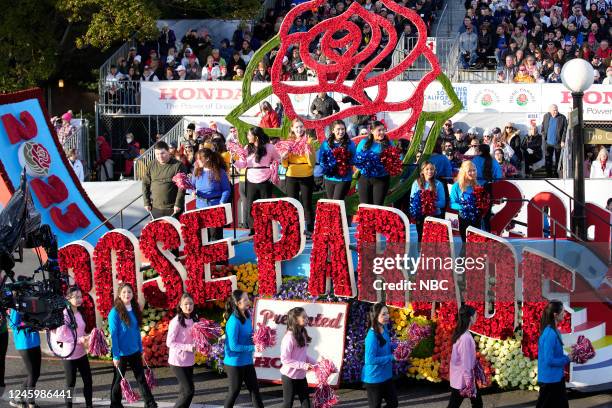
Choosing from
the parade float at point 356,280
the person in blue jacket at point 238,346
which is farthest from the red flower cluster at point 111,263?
the person in blue jacket at point 238,346

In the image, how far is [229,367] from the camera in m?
13.3

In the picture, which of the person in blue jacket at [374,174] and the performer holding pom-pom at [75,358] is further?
the person in blue jacket at [374,174]

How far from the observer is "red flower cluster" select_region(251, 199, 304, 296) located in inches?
592

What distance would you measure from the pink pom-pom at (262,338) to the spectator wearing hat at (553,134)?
396 inches

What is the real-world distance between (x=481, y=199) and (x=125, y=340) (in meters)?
4.67

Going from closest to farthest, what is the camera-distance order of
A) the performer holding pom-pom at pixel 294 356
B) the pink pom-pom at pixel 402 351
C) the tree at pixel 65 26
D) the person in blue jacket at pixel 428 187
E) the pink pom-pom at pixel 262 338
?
the performer holding pom-pom at pixel 294 356 → the pink pom-pom at pixel 262 338 → the pink pom-pom at pixel 402 351 → the person in blue jacket at pixel 428 187 → the tree at pixel 65 26

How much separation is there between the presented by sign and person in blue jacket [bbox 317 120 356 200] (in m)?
1.72

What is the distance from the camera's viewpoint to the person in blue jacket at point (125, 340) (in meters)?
13.5

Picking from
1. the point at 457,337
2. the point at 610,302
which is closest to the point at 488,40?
the point at 610,302

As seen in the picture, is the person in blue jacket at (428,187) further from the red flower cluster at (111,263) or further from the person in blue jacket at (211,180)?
the red flower cluster at (111,263)

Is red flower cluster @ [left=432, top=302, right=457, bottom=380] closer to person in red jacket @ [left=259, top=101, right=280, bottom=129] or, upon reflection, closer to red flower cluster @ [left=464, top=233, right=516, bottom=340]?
red flower cluster @ [left=464, top=233, right=516, bottom=340]

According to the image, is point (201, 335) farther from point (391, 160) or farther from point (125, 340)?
point (391, 160)

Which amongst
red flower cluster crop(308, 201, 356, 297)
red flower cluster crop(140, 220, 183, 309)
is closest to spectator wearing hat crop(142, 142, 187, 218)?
red flower cluster crop(140, 220, 183, 309)

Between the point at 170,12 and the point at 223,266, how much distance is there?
15510 millimetres
